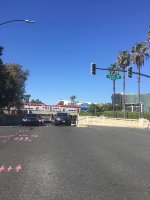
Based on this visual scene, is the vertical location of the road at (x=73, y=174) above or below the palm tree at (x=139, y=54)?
below

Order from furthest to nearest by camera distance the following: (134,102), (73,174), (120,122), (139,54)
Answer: (134,102), (139,54), (120,122), (73,174)

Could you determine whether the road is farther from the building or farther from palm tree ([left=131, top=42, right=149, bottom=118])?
the building

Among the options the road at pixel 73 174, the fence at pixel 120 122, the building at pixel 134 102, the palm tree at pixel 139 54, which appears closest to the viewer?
the road at pixel 73 174

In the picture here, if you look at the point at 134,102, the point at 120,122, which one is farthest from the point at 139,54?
the point at 134,102

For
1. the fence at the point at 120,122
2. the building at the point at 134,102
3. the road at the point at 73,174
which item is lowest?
the road at the point at 73,174

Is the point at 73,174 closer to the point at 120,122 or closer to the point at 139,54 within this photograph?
the point at 120,122

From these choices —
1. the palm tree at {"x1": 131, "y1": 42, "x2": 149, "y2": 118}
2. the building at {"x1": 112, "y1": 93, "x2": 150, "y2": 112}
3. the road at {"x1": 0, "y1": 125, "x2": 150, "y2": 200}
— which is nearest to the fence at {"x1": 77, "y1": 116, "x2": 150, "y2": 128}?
the palm tree at {"x1": 131, "y1": 42, "x2": 149, "y2": 118}

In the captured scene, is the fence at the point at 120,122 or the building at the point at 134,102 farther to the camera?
the building at the point at 134,102

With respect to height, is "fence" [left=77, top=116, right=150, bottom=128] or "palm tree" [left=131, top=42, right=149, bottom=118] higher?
"palm tree" [left=131, top=42, right=149, bottom=118]

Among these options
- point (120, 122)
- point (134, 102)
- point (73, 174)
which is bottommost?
point (73, 174)

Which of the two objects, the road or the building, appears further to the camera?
the building

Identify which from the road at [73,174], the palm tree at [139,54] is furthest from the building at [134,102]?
the road at [73,174]

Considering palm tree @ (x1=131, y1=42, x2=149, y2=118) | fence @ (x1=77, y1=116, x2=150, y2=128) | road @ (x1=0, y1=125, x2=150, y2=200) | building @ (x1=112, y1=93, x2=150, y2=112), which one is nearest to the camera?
road @ (x1=0, y1=125, x2=150, y2=200)

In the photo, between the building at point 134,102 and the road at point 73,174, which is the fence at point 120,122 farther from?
the building at point 134,102
